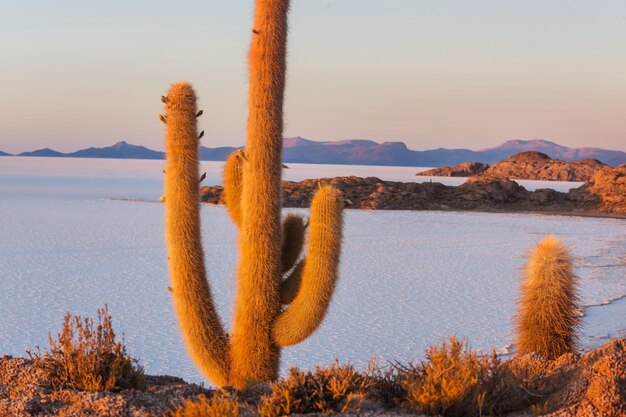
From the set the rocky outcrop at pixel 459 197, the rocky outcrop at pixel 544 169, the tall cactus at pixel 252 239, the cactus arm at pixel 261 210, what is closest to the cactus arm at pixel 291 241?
the tall cactus at pixel 252 239

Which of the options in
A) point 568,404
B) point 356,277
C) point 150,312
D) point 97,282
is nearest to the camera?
point 568,404

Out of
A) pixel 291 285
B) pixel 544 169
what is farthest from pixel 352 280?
pixel 544 169

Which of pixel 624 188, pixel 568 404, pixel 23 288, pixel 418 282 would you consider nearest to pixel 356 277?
pixel 418 282

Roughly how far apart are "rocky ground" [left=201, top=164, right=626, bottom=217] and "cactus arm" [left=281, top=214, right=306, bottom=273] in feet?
78.5

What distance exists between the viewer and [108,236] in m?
21.3

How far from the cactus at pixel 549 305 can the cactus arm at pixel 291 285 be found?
213 cm

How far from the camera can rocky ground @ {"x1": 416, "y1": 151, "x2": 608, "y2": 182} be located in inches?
3120

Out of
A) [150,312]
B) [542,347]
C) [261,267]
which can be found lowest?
[150,312]

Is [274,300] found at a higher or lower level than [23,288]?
higher

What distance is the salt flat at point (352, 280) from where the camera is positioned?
10.5 metres

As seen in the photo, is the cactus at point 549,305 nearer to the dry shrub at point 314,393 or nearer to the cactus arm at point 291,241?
the cactus arm at point 291,241

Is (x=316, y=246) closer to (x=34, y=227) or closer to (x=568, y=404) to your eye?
(x=568, y=404)

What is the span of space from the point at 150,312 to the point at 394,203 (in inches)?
867

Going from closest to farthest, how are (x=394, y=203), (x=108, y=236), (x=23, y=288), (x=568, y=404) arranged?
1. (x=568, y=404)
2. (x=23, y=288)
3. (x=108, y=236)
4. (x=394, y=203)
